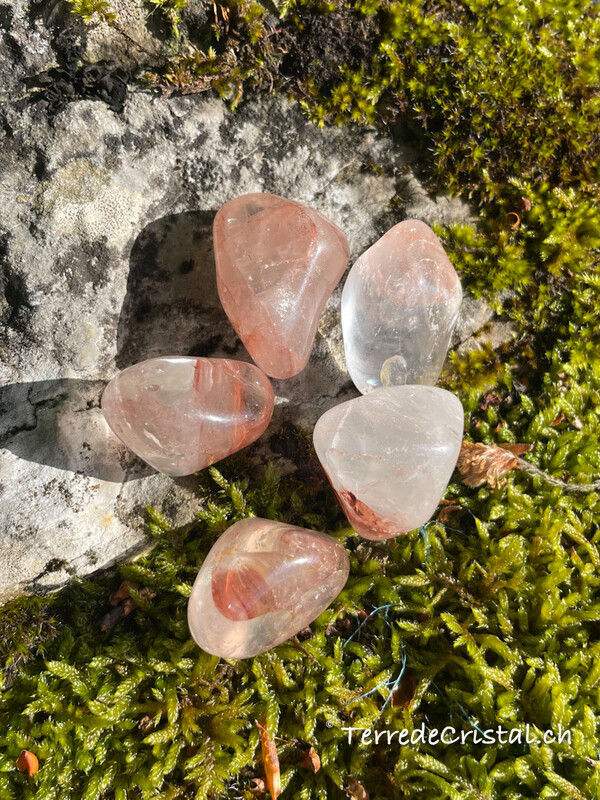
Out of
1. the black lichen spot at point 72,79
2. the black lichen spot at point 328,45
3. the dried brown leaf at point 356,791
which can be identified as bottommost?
the dried brown leaf at point 356,791

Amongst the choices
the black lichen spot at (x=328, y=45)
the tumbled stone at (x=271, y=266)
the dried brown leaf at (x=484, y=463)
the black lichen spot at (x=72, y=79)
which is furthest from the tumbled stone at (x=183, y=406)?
the black lichen spot at (x=328, y=45)

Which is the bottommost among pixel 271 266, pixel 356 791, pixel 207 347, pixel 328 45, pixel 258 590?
pixel 356 791

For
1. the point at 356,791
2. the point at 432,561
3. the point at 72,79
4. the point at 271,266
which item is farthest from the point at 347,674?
the point at 72,79

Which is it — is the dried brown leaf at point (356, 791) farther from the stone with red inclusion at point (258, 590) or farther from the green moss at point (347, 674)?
the stone with red inclusion at point (258, 590)

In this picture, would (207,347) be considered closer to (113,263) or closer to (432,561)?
(113,263)

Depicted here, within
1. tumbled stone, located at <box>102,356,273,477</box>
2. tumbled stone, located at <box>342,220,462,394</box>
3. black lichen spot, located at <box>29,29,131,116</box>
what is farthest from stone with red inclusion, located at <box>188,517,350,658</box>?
black lichen spot, located at <box>29,29,131,116</box>

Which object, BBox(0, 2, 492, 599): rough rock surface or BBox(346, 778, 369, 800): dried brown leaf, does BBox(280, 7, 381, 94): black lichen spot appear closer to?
BBox(0, 2, 492, 599): rough rock surface
